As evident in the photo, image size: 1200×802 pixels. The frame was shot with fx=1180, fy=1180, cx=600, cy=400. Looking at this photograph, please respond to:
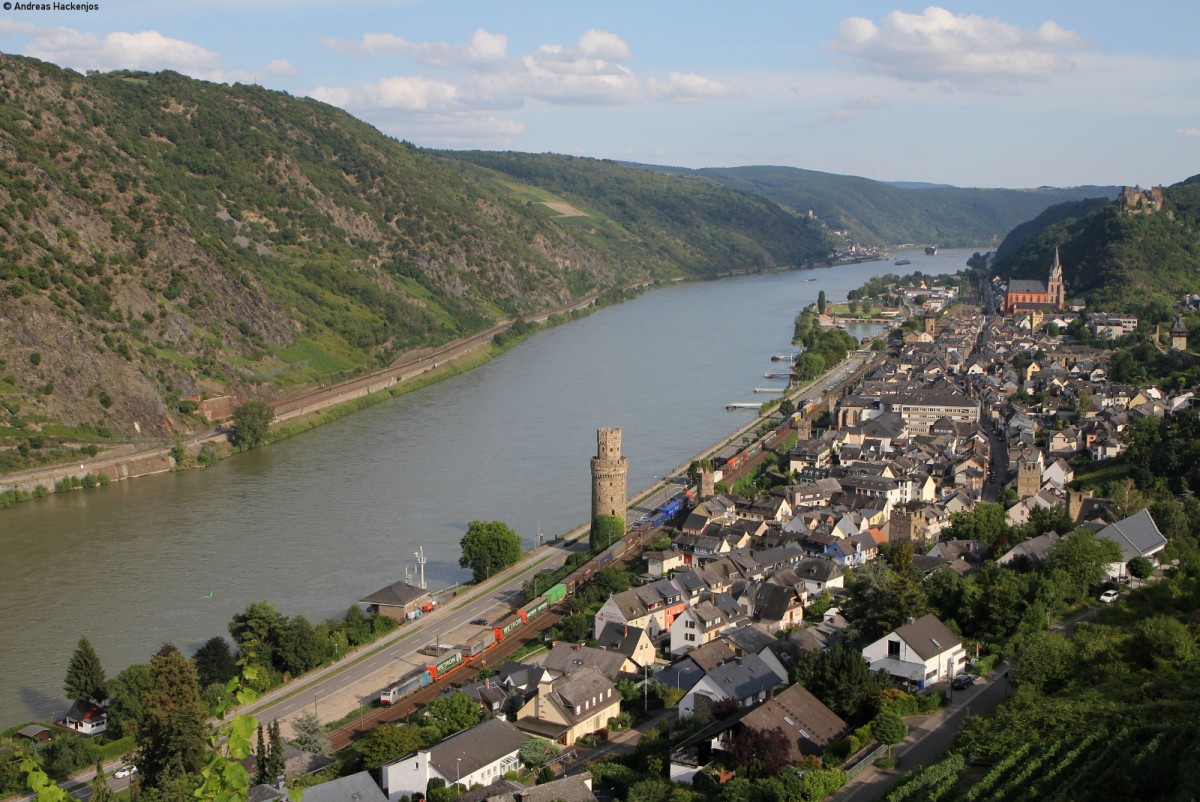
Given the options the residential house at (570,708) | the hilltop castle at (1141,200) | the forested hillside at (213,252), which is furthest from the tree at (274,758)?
the hilltop castle at (1141,200)

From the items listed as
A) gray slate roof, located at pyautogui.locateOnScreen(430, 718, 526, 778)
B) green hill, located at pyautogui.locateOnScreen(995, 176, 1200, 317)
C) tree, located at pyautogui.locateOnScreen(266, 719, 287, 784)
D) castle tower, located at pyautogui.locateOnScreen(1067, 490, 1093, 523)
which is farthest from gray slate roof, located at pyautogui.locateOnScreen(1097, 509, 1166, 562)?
green hill, located at pyautogui.locateOnScreen(995, 176, 1200, 317)

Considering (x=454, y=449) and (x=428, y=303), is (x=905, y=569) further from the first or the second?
(x=428, y=303)

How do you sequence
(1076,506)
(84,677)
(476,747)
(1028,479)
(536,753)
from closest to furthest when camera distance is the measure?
1. (476,747)
2. (536,753)
3. (84,677)
4. (1076,506)
5. (1028,479)

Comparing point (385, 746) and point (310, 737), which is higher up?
point (385, 746)

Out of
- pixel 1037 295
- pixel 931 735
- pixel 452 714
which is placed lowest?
pixel 452 714

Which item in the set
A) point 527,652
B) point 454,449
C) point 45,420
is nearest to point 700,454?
point 454,449

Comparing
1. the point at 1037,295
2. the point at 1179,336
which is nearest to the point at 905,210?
the point at 1037,295

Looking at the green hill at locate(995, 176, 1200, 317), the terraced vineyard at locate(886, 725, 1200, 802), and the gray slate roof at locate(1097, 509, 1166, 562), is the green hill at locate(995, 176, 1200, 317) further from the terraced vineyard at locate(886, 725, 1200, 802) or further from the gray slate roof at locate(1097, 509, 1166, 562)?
the terraced vineyard at locate(886, 725, 1200, 802)

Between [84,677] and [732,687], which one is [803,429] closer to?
[732,687]
